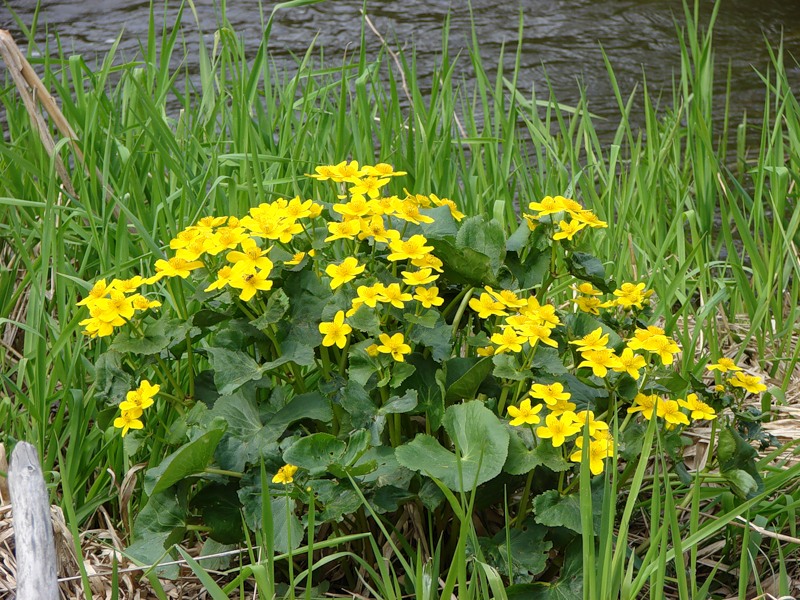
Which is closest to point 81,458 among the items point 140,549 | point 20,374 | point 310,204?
point 20,374

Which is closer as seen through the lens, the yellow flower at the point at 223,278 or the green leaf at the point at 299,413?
the yellow flower at the point at 223,278

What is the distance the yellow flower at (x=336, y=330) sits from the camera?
1415 mm

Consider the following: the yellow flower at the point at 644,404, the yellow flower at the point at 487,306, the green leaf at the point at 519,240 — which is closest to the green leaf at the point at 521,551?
the yellow flower at the point at 644,404

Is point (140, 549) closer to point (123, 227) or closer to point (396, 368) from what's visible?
point (396, 368)

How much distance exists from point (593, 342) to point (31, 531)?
87 cm

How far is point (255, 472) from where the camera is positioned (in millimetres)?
1476

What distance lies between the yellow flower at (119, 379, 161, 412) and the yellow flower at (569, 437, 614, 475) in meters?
0.65

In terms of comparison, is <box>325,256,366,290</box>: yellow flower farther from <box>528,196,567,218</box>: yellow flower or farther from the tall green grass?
the tall green grass

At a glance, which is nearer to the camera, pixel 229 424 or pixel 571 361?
pixel 229 424

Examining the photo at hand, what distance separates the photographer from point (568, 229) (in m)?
1.50

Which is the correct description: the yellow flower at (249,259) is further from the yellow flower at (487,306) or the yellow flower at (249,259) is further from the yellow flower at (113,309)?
the yellow flower at (487,306)

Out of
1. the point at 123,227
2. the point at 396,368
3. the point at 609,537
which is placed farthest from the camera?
the point at 123,227

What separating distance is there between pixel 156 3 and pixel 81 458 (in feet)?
15.6

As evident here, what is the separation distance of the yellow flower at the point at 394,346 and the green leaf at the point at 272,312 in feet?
0.56
